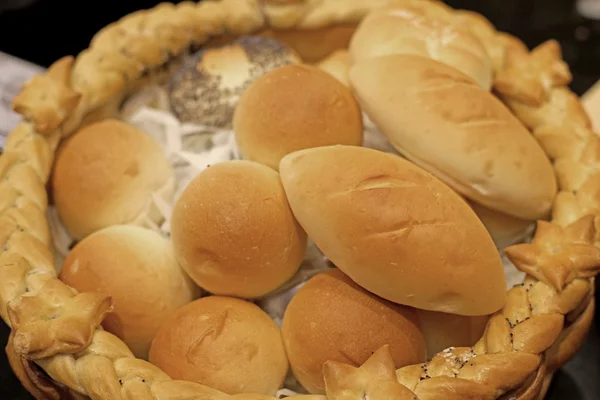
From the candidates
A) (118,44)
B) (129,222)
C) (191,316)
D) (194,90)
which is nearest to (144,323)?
(191,316)

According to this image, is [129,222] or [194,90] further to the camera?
[194,90]

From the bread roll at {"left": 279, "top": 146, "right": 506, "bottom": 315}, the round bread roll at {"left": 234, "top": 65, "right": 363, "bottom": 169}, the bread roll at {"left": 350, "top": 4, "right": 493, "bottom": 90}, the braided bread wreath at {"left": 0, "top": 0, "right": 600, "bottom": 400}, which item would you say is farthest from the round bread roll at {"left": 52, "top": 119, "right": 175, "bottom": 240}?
the bread roll at {"left": 350, "top": 4, "right": 493, "bottom": 90}

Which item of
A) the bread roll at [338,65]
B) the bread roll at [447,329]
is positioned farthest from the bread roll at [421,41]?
the bread roll at [447,329]

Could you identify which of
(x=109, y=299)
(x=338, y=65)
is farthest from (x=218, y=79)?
(x=109, y=299)

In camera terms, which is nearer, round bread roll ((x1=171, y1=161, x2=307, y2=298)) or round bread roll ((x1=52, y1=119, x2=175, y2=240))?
round bread roll ((x1=171, y1=161, x2=307, y2=298))

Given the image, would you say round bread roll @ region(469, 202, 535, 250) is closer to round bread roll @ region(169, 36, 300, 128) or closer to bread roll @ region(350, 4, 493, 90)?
bread roll @ region(350, 4, 493, 90)

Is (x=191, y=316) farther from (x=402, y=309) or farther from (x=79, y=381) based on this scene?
(x=402, y=309)
